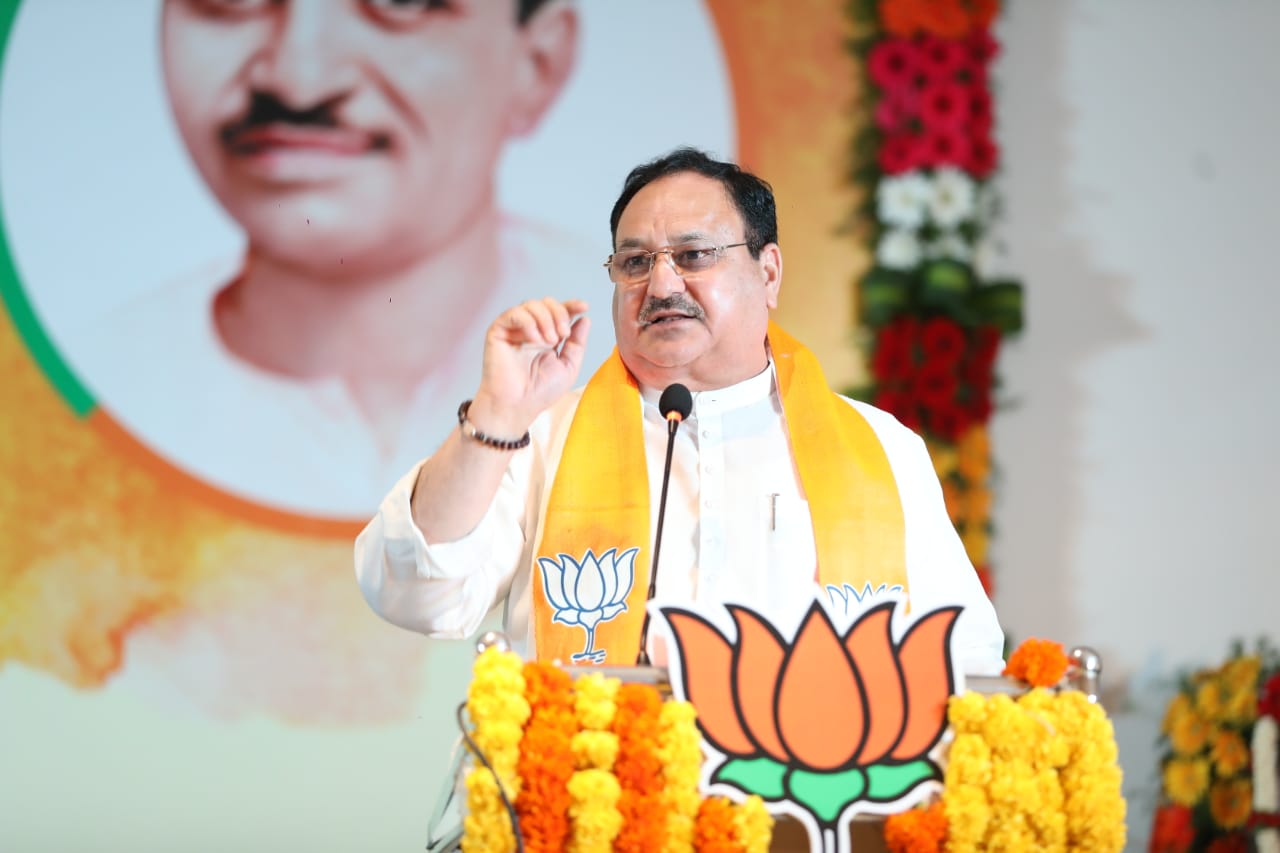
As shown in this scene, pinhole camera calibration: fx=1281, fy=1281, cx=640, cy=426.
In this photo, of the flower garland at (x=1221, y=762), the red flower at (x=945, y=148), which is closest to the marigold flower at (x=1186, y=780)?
the flower garland at (x=1221, y=762)

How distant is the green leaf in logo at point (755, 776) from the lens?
1490 mm

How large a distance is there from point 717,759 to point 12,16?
11.7 feet

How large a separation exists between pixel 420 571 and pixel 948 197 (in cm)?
264

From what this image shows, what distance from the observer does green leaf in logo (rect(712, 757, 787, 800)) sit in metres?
1.49

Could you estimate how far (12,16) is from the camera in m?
3.92

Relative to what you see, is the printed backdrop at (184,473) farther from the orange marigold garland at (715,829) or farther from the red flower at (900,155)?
the orange marigold garland at (715,829)

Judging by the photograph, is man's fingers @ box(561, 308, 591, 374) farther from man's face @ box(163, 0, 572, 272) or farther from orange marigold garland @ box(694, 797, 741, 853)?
man's face @ box(163, 0, 572, 272)

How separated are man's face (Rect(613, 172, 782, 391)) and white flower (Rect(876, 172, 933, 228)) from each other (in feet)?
5.35

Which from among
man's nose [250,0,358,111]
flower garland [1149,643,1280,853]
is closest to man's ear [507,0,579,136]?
man's nose [250,0,358,111]

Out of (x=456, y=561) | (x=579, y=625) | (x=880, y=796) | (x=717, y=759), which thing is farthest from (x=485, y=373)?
(x=880, y=796)

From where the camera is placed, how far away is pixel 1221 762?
3.66 metres

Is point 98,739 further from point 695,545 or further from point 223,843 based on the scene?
point 695,545

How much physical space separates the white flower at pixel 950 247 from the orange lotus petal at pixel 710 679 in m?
2.81

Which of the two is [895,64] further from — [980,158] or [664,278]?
[664,278]
